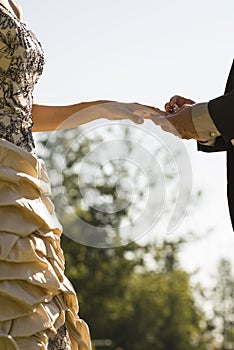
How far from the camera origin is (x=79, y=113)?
4281mm

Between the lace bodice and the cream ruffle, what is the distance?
0.38 ft

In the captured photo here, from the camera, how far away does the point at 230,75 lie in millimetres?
4594

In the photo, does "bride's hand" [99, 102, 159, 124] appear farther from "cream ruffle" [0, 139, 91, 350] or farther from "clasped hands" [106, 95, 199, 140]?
"cream ruffle" [0, 139, 91, 350]

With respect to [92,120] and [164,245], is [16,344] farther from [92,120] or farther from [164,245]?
[164,245]

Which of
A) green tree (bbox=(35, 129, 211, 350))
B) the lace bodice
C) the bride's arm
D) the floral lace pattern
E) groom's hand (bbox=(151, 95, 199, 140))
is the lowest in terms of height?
green tree (bbox=(35, 129, 211, 350))

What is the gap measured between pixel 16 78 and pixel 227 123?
3.46ft

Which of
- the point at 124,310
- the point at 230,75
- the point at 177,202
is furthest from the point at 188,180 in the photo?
the point at 124,310

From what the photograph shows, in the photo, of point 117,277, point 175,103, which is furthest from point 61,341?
point 117,277

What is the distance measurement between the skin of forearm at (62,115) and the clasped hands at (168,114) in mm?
77

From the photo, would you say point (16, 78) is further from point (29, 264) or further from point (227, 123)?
point (227, 123)

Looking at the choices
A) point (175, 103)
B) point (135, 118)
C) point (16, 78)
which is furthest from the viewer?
point (175, 103)

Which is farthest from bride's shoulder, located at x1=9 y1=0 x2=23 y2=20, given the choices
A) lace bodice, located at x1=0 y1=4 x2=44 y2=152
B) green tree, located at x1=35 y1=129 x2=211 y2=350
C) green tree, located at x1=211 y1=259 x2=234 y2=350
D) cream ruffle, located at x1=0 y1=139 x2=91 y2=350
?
green tree, located at x1=211 y1=259 x2=234 y2=350

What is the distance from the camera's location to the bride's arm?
424 centimetres

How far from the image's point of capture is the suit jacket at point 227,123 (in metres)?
4.49
